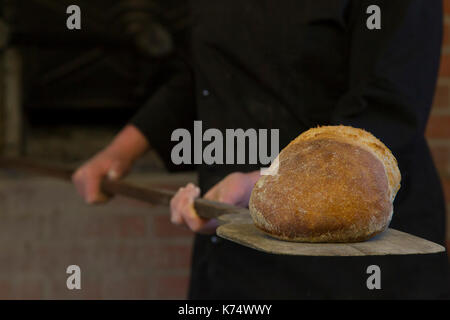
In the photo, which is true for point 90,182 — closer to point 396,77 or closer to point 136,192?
point 136,192

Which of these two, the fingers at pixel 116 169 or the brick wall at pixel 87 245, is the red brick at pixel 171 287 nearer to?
the brick wall at pixel 87 245

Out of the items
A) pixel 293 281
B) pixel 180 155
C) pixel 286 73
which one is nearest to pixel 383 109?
pixel 286 73

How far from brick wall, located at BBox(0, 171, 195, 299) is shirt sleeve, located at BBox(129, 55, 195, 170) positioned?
0.33 meters

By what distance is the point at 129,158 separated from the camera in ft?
3.97

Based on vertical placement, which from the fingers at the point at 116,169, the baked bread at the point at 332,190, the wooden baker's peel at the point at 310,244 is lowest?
the wooden baker's peel at the point at 310,244

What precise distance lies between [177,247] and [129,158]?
0.41 m

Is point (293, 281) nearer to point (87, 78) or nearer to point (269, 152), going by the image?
point (269, 152)

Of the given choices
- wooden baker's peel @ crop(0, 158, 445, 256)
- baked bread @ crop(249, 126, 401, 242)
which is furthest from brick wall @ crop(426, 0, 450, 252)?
baked bread @ crop(249, 126, 401, 242)

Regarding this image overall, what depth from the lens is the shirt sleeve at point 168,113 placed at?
118cm

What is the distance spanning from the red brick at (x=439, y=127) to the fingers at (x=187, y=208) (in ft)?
2.61

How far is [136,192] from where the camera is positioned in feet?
3.22

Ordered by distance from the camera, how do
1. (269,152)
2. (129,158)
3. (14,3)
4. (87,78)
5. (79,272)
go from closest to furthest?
(269,152)
(129,158)
(79,272)
(14,3)
(87,78)
